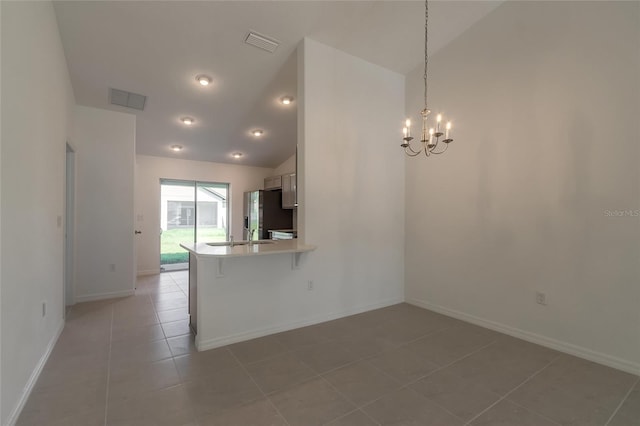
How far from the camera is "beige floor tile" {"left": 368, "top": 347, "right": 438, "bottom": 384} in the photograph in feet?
7.18

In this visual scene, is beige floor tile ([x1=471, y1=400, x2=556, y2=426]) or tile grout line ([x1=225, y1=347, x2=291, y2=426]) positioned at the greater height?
tile grout line ([x1=225, y1=347, x2=291, y2=426])

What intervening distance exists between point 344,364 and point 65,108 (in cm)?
411

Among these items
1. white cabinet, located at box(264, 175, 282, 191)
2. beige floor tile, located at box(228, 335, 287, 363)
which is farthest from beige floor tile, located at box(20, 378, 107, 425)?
white cabinet, located at box(264, 175, 282, 191)

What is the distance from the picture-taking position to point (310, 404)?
72.5 inches

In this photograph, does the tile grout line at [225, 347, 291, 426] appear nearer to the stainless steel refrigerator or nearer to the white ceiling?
the white ceiling

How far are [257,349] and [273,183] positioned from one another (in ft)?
15.2

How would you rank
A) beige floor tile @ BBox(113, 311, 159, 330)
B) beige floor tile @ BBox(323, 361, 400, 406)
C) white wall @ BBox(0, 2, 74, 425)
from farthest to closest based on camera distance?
beige floor tile @ BBox(113, 311, 159, 330) → beige floor tile @ BBox(323, 361, 400, 406) → white wall @ BBox(0, 2, 74, 425)

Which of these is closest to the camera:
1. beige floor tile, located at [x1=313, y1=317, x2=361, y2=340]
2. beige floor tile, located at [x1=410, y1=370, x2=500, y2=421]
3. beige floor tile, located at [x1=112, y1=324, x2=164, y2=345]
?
beige floor tile, located at [x1=410, y1=370, x2=500, y2=421]

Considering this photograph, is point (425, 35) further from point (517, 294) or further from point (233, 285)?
point (233, 285)

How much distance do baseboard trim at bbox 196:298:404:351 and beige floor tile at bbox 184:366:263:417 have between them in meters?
0.46

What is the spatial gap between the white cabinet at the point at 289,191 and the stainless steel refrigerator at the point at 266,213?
0.23 m

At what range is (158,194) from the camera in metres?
5.99

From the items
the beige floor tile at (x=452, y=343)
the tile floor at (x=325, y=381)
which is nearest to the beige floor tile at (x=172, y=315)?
the tile floor at (x=325, y=381)

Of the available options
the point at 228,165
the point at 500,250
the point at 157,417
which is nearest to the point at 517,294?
the point at 500,250
